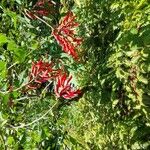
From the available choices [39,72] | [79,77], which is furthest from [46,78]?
[79,77]

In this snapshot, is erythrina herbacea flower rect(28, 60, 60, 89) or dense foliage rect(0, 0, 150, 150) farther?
dense foliage rect(0, 0, 150, 150)

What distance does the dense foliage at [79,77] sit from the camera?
206 cm

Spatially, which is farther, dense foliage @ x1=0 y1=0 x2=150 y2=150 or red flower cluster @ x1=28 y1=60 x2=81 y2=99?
dense foliage @ x1=0 y1=0 x2=150 y2=150

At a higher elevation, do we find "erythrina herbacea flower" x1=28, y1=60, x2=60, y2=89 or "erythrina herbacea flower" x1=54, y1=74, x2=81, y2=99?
"erythrina herbacea flower" x1=28, y1=60, x2=60, y2=89

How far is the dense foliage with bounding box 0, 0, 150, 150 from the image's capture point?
206cm

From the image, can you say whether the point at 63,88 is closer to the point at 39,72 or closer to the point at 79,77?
the point at 39,72

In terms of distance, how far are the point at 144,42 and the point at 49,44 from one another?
1.08m

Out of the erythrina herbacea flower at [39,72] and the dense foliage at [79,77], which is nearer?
the erythrina herbacea flower at [39,72]

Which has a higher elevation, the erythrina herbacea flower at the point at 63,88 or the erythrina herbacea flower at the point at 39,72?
the erythrina herbacea flower at the point at 39,72

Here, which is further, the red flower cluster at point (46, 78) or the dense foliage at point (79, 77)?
the dense foliage at point (79, 77)

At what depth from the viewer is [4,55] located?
2832 millimetres

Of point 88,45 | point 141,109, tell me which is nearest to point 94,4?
point 88,45

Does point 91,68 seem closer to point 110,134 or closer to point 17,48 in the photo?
point 110,134

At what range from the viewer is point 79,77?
353 centimetres
